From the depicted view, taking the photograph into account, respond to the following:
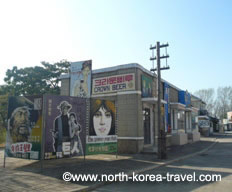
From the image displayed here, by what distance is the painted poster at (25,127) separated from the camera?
8.77m

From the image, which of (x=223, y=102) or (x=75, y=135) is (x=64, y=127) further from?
(x=223, y=102)

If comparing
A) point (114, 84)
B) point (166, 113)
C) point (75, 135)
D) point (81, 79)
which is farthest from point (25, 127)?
point (166, 113)

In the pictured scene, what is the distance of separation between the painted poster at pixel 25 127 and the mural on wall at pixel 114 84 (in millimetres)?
7448

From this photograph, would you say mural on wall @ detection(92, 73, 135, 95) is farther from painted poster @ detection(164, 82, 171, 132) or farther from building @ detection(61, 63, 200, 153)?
painted poster @ detection(164, 82, 171, 132)

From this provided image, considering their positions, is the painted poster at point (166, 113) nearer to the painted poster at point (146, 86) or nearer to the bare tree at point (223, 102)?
the painted poster at point (146, 86)

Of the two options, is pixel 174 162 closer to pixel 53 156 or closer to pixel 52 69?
pixel 53 156

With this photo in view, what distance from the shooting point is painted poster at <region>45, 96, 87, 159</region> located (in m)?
8.79

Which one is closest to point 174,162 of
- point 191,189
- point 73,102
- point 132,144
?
point 132,144

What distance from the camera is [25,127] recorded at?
9203 mm

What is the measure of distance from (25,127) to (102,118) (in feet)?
12.6

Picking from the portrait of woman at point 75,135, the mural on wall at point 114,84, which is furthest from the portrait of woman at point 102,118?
the mural on wall at point 114,84

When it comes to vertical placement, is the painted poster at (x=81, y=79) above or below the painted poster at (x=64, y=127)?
above

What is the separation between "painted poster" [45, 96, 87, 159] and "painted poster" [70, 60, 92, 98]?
23.3ft

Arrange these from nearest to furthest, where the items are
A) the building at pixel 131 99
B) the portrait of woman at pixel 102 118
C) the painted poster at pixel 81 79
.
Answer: the portrait of woman at pixel 102 118 < the building at pixel 131 99 < the painted poster at pixel 81 79
